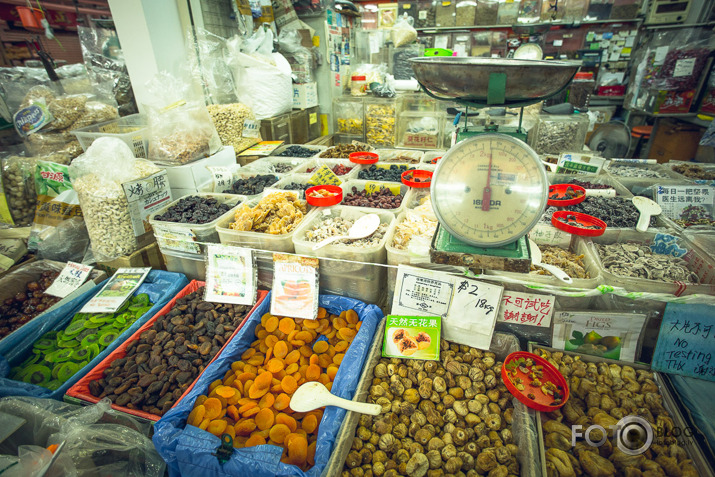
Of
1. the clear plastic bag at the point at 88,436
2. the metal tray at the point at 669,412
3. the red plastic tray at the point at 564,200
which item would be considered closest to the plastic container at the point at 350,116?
the red plastic tray at the point at 564,200

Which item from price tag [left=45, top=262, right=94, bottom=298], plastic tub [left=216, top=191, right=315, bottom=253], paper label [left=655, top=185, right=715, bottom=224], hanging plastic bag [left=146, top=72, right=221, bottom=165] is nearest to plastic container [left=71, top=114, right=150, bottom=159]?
hanging plastic bag [left=146, top=72, right=221, bottom=165]

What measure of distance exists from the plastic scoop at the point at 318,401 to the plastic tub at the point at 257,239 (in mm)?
602

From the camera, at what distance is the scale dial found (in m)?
0.83

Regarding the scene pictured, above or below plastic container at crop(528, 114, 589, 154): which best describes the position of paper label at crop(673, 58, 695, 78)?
above

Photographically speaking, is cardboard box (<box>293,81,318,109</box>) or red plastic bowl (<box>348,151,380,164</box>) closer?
red plastic bowl (<box>348,151,380,164</box>)

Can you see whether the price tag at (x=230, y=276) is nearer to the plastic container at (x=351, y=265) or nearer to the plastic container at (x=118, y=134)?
the plastic container at (x=351, y=265)

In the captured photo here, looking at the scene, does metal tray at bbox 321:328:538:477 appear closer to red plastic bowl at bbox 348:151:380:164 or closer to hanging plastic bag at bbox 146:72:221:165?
red plastic bowl at bbox 348:151:380:164

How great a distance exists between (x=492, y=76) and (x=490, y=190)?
0.90 feet

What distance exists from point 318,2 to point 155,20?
1.64m

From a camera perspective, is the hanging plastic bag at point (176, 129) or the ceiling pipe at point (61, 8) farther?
the ceiling pipe at point (61, 8)

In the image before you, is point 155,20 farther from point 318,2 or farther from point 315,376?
point 315,376

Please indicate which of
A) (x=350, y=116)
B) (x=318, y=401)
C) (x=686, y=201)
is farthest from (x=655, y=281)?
(x=350, y=116)

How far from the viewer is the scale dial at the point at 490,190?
0.83 meters

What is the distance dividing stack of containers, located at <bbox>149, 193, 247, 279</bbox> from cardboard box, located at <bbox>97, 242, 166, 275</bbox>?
0.57 feet
